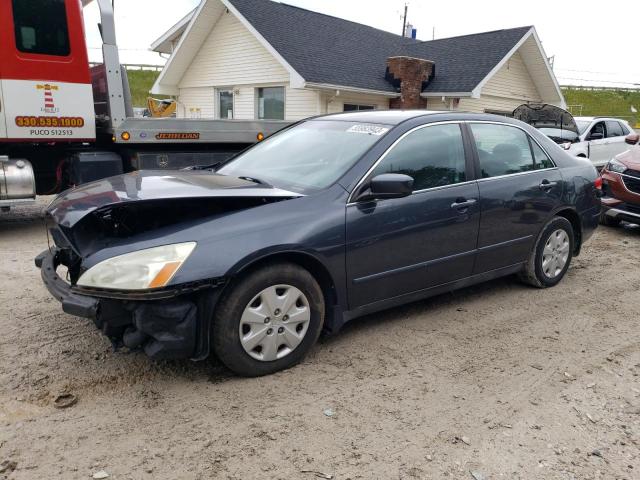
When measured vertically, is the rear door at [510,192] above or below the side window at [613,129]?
below

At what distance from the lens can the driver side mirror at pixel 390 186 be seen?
11.8ft

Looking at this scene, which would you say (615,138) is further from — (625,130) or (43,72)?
(43,72)

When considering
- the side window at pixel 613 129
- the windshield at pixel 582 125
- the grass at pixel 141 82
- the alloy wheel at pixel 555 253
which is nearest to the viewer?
the alloy wheel at pixel 555 253

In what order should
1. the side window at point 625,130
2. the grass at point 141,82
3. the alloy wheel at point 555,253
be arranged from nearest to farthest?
the alloy wheel at point 555,253 < the side window at point 625,130 < the grass at point 141,82

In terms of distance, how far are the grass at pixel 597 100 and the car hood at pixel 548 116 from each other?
35.1 m

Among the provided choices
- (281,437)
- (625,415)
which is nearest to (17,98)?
(281,437)

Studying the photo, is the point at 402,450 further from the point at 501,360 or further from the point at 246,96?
the point at 246,96

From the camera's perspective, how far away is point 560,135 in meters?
12.0

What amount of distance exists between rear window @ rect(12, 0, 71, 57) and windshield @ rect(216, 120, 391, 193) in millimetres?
3913

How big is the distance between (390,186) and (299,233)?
2.29 feet

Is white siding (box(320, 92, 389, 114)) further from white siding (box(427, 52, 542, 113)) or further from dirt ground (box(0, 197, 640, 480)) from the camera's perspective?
dirt ground (box(0, 197, 640, 480))

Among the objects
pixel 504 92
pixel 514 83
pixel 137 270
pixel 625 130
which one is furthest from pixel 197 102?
pixel 137 270

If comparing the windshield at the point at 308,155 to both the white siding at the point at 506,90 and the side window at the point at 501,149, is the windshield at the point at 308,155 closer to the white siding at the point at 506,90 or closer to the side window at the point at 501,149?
the side window at the point at 501,149

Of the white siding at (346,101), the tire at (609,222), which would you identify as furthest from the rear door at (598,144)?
Answer: the white siding at (346,101)
